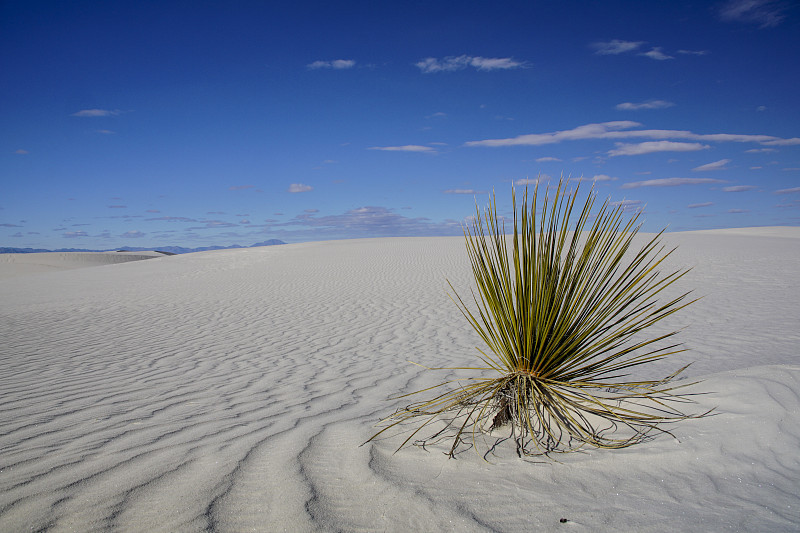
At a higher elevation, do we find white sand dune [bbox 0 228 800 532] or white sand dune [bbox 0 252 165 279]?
white sand dune [bbox 0 228 800 532]

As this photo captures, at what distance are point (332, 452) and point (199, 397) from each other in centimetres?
245

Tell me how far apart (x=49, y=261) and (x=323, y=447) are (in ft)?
179

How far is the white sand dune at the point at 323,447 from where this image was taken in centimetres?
209

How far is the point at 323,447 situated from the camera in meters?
2.91

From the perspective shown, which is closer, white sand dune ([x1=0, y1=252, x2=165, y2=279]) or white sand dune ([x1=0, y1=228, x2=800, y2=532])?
white sand dune ([x1=0, y1=228, x2=800, y2=532])

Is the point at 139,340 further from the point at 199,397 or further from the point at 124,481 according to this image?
the point at 124,481

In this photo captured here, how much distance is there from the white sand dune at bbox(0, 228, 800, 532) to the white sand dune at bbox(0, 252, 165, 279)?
36.7 m

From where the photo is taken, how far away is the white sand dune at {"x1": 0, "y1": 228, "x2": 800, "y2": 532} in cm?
209

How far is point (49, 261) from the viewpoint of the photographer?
45031 mm

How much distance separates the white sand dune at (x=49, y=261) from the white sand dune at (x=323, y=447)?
1445 inches

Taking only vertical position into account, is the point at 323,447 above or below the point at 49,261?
above

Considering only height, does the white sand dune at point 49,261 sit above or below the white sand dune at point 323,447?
below

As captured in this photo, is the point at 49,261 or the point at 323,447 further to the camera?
the point at 49,261

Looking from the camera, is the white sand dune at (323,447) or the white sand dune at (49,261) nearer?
the white sand dune at (323,447)
